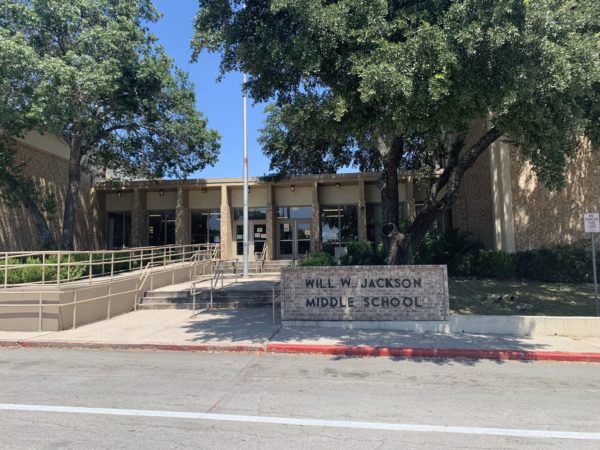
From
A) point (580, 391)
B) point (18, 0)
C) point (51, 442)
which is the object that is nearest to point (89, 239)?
point (18, 0)

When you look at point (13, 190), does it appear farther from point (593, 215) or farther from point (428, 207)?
point (593, 215)

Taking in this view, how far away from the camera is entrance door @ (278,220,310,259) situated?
82.8ft

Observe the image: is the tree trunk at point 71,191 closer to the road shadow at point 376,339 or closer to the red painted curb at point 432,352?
the road shadow at point 376,339

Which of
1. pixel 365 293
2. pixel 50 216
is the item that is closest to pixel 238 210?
pixel 50 216

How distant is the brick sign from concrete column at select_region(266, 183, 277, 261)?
43.2 ft

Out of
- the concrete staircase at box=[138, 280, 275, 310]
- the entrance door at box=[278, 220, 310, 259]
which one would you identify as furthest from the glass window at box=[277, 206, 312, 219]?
the concrete staircase at box=[138, 280, 275, 310]

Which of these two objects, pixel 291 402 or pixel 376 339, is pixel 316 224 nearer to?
pixel 376 339

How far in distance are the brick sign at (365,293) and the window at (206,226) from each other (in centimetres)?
1502

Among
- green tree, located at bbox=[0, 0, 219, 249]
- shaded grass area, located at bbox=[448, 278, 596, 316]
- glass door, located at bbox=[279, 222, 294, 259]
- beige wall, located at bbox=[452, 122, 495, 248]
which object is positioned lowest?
shaded grass area, located at bbox=[448, 278, 596, 316]

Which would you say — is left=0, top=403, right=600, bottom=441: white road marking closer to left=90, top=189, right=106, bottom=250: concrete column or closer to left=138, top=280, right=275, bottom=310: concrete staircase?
left=138, top=280, right=275, bottom=310: concrete staircase

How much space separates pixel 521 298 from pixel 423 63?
855 cm

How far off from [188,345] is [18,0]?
14544 mm

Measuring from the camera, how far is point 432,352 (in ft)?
29.9

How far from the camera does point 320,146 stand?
19750 millimetres
